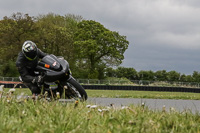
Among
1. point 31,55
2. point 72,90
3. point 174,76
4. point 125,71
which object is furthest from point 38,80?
point 174,76

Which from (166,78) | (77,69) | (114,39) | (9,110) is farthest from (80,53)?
(9,110)

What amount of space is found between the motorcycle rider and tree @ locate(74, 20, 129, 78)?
44983 mm

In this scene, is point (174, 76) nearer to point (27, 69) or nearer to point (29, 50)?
point (27, 69)

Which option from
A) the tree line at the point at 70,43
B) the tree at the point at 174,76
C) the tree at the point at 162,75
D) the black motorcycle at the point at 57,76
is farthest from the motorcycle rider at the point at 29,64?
the tree at the point at 162,75

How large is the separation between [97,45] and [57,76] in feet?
149

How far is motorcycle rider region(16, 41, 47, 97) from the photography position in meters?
6.68

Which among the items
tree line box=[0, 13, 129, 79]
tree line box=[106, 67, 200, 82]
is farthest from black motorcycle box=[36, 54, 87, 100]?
tree line box=[106, 67, 200, 82]

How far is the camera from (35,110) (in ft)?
14.7

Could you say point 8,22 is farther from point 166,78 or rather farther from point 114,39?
point 166,78

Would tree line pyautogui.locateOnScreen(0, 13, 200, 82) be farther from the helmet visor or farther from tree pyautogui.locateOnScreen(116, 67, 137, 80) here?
the helmet visor

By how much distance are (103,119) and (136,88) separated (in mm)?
27829

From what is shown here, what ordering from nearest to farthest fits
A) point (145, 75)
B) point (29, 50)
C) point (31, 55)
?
point (29, 50), point (31, 55), point (145, 75)

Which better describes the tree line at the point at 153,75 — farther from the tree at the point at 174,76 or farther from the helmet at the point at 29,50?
the helmet at the point at 29,50

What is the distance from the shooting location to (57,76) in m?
6.65
